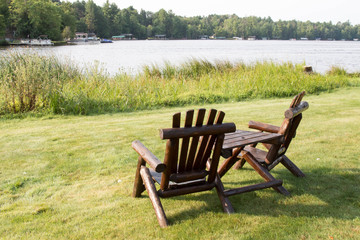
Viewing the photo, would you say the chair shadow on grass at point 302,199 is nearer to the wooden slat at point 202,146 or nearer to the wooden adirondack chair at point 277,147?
the wooden adirondack chair at point 277,147

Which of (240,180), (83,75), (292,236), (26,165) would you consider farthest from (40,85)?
(292,236)

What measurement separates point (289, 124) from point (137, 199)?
1907mm

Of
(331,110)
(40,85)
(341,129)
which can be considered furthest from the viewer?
(40,85)

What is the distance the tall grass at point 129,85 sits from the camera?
9461mm

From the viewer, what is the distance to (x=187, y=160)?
10.2 ft

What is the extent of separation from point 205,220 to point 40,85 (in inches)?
304

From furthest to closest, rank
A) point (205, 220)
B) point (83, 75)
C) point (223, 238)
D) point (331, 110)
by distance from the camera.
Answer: point (83, 75), point (331, 110), point (205, 220), point (223, 238)

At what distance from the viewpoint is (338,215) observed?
323cm

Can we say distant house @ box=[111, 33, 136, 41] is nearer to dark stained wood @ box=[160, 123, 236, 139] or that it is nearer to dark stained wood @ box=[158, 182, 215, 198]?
dark stained wood @ box=[158, 182, 215, 198]

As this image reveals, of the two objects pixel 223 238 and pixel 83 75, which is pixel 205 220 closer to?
pixel 223 238

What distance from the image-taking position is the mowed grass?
304 centimetres

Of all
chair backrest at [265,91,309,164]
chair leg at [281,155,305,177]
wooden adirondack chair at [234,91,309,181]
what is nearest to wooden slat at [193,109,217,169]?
wooden adirondack chair at [234,91,309,181]

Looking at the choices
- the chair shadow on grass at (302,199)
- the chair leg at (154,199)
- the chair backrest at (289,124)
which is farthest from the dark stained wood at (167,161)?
the chair backrest at (289,124)

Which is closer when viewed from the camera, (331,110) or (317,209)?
(317,209)
